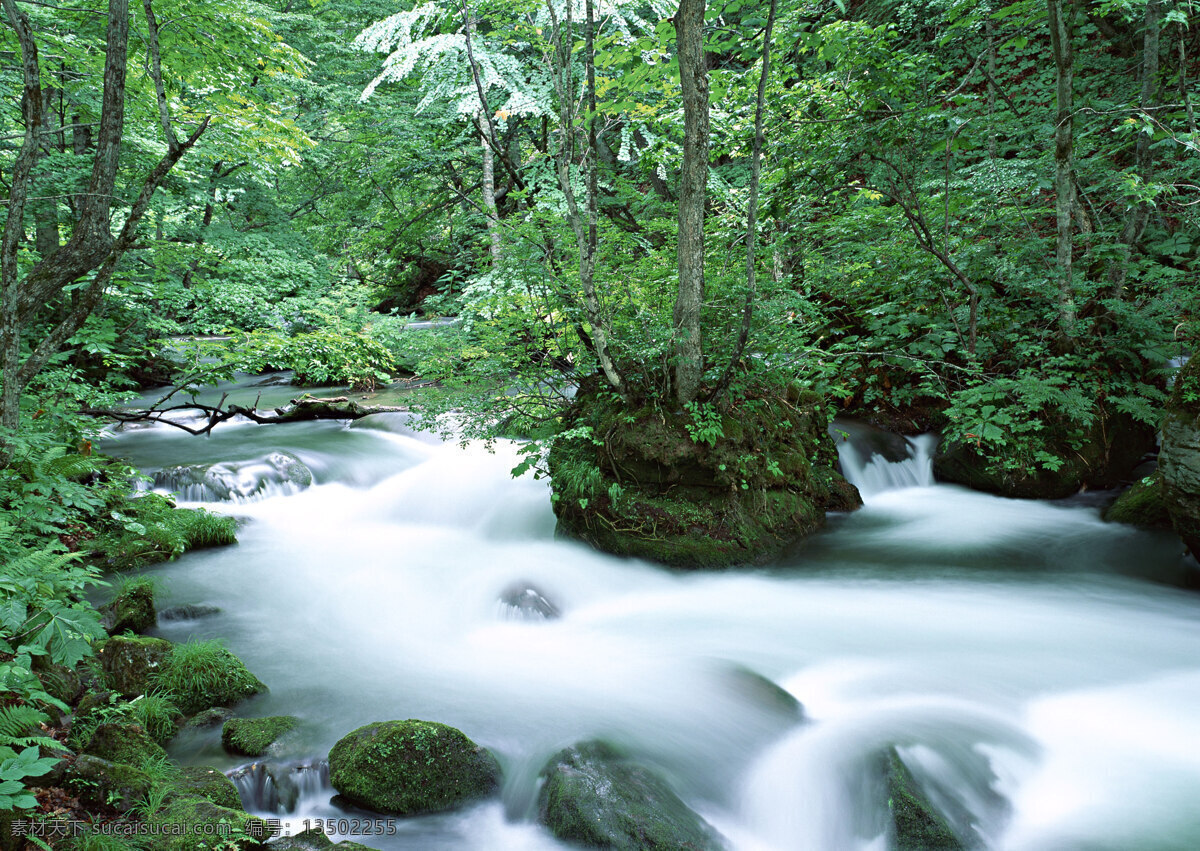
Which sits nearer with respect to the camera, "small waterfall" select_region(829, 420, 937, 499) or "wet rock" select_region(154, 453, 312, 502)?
"wet rock" select_region(154, 453, 312, 502)

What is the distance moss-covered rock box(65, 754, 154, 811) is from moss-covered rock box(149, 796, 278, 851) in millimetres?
150

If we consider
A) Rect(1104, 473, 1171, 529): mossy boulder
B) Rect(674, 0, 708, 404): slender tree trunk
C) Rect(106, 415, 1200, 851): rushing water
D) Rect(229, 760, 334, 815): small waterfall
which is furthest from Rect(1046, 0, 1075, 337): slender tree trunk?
Rect(229, 760, 334, 815): small waterfall

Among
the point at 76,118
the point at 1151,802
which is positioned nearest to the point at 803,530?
the point at 1151,802

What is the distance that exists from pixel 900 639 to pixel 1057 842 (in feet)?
6.03

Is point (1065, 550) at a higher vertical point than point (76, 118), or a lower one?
lower

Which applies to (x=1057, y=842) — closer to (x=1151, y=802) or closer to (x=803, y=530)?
(x=1151, y=802)

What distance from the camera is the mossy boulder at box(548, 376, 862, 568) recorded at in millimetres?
5930

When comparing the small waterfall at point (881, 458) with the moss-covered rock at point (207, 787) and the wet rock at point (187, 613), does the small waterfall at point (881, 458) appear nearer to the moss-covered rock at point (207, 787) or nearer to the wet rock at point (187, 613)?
the wet rock at point (187, 613)

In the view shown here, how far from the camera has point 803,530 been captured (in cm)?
659

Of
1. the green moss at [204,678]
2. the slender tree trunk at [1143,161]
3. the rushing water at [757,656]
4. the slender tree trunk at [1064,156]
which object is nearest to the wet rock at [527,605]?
the rushing water at [757,656]

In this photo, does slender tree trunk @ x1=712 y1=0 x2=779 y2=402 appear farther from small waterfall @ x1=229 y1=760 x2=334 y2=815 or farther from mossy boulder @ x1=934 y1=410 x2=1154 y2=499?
small waterfall @ x1=229 y1=760 x2=334 y2=815

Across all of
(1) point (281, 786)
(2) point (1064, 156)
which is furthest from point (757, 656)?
(2) point (1064, 156)

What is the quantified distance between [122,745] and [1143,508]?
27.1 feet

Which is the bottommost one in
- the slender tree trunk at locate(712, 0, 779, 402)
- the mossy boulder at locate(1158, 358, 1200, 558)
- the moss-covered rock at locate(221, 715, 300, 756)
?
the moss-covered rock at locate(221, 715, 300, 756)
